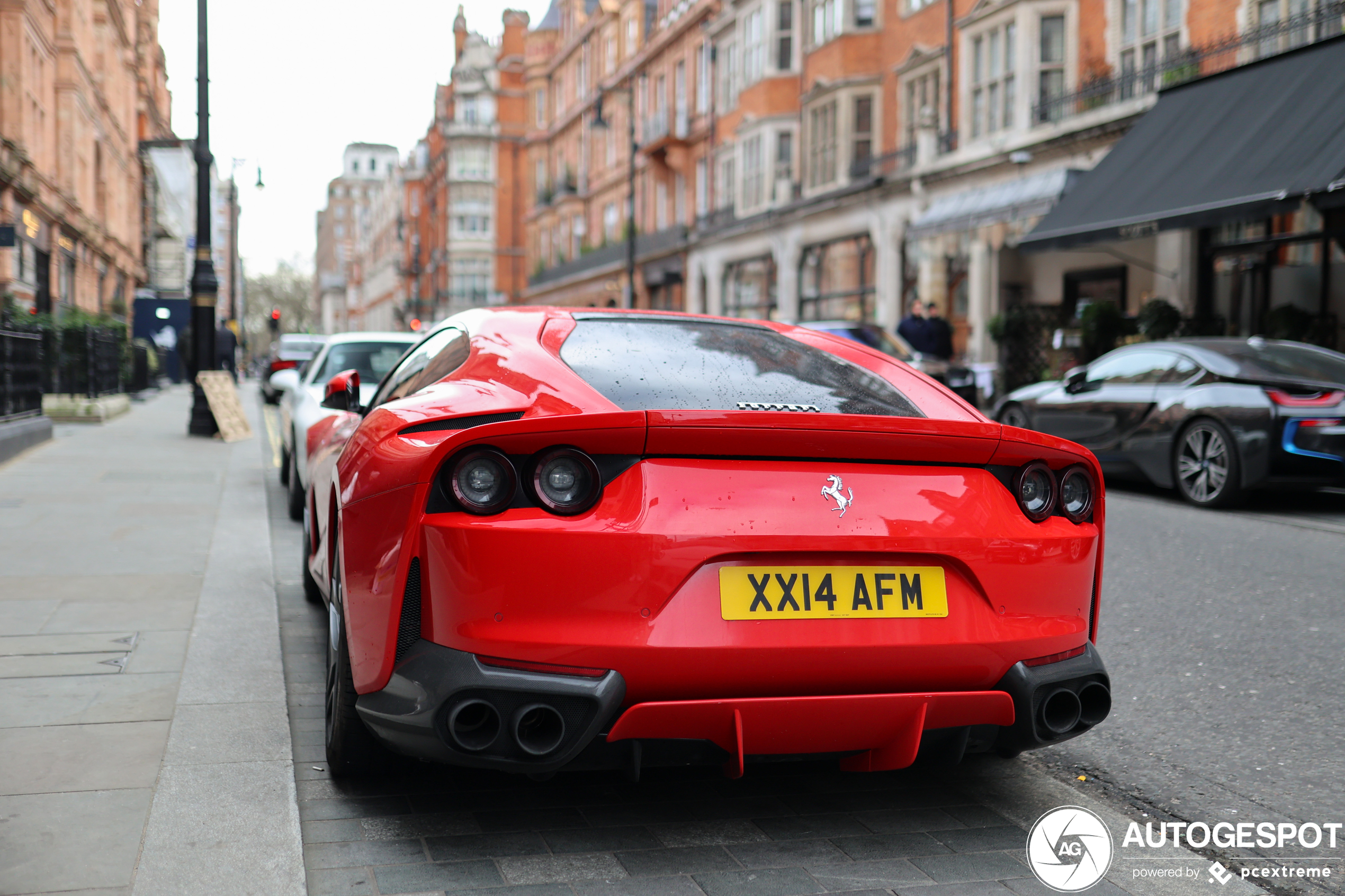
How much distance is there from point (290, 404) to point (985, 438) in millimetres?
8248

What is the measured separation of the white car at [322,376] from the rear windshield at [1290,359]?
666cm

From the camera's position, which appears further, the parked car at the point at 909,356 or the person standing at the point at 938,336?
the person standing at the point at 938,336

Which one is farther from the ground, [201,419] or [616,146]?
[616,146]

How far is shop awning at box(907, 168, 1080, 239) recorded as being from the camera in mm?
21250

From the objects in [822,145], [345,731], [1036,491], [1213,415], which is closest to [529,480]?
[345,731]

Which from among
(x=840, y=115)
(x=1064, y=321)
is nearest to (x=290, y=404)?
(x=1064, y=321)

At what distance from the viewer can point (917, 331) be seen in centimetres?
1864

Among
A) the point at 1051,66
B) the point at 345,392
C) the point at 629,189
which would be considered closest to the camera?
the point at 345,392

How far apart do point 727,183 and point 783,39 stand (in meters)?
5.39

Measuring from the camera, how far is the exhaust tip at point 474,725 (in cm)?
274

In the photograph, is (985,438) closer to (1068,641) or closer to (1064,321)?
(1068,641)

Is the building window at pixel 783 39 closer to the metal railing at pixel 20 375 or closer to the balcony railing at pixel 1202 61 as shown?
the balcony railing at pixel 1202 61

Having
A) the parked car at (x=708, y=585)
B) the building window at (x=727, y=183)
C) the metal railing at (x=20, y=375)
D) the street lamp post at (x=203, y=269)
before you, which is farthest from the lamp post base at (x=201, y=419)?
the building window at (x=727, y=183)

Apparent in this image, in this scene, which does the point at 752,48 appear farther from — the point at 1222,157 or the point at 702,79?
the point at 1222,157
